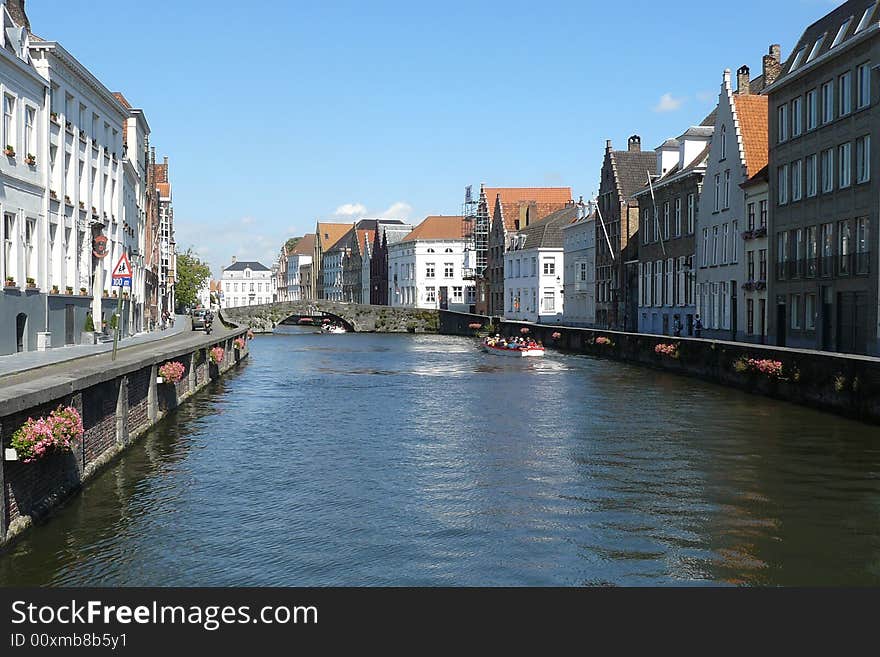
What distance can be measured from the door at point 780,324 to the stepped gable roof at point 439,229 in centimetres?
10317

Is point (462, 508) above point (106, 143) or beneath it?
beneath

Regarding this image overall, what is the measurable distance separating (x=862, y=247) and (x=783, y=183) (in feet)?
31.9

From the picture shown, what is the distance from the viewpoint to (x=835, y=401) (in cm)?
3150

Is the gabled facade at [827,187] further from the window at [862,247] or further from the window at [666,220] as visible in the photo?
the window at [666,220]

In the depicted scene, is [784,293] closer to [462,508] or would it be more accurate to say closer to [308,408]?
[308,408]

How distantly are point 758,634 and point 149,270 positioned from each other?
7633 centimetres

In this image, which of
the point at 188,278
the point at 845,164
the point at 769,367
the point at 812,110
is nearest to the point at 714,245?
the point at 812,110

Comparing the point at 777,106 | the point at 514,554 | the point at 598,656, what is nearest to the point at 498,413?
the point at 514,554

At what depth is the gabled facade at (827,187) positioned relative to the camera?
42.8 metres

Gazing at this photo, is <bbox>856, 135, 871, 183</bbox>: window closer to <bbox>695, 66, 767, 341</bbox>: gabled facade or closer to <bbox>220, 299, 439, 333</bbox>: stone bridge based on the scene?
<bbox>695, 66, 767, 341</bbox>: gabled facade

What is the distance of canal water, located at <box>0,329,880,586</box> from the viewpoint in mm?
13812

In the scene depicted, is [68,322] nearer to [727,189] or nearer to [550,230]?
[727,189]

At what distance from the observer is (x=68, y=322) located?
42219mm

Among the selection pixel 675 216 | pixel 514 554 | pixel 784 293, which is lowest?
pixel 514 554
